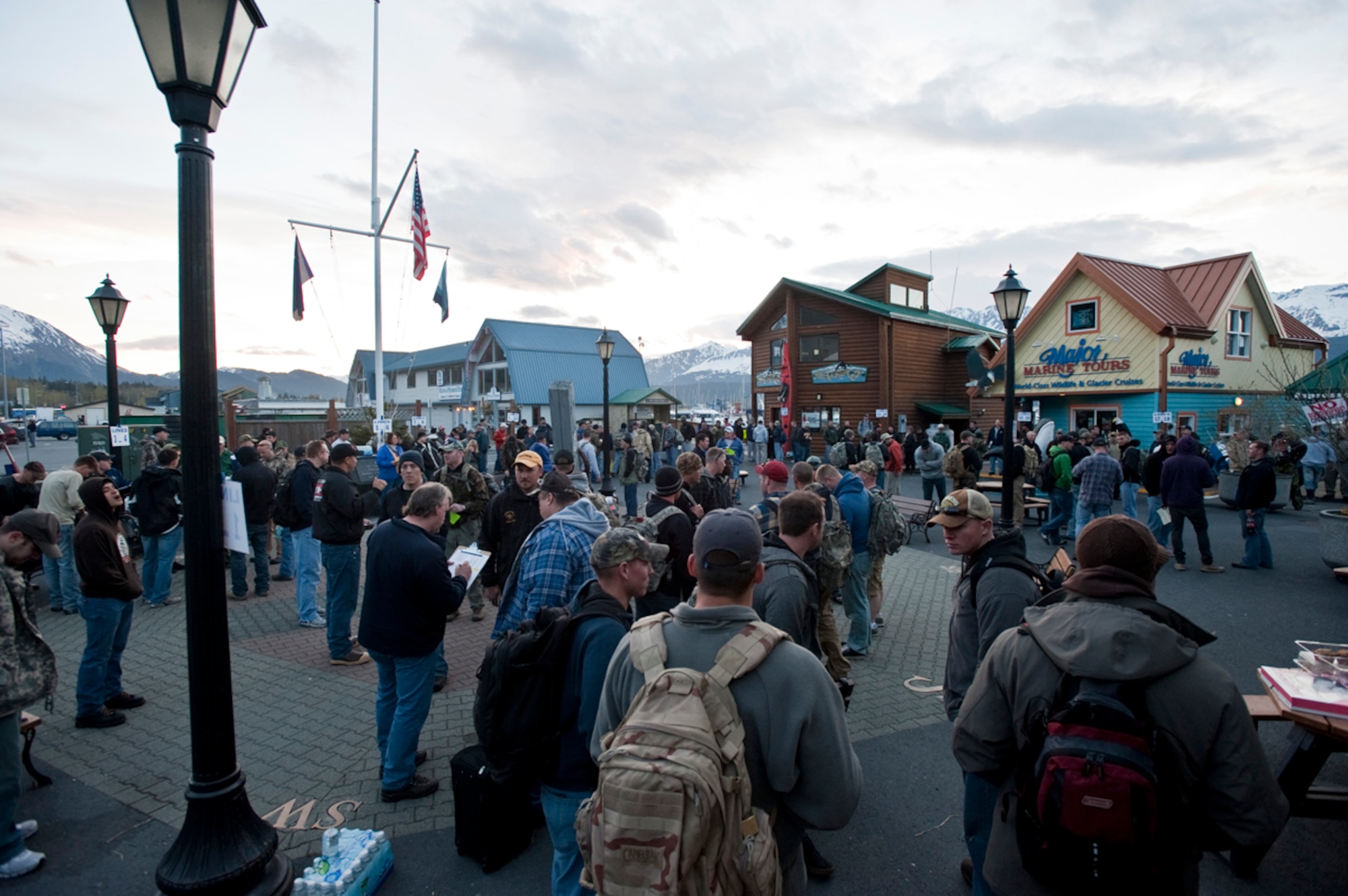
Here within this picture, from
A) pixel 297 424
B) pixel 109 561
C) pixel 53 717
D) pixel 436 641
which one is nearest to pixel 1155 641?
pixel 436 641

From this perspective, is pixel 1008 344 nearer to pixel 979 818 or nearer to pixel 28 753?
pixel 979 818

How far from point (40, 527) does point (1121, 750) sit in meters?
5.55

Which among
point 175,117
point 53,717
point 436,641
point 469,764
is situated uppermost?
point 175,117

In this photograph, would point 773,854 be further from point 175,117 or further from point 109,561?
point 109,561

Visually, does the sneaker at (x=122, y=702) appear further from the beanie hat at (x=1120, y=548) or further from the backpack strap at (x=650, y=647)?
the beanie hat at (x=1120, y=548)

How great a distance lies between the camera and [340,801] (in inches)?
161

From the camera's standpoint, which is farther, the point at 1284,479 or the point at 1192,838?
the point at 1284,479

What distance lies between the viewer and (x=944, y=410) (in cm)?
2861

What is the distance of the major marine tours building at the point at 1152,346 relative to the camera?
69.4 ft

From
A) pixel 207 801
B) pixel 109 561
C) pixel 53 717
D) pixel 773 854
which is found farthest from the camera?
pixel 53 717

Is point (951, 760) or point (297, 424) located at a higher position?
point (297, 424)

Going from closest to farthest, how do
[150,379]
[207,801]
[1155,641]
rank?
[1155,641]
[207,801]
[150,379]

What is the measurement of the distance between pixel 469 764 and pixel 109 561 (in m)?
3.57

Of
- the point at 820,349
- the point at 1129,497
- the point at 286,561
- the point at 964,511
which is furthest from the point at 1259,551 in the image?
the point at 820,349
